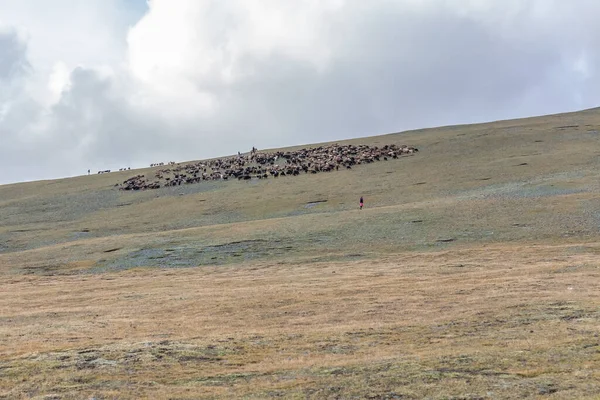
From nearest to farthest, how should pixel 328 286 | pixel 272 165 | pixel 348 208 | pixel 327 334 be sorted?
pixel 327 334 < pixel 328 286 < pixel 348 208 < pixel 272 165

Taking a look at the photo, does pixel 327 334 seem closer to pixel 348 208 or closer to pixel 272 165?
pixel 348 208

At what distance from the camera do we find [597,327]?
2517cm

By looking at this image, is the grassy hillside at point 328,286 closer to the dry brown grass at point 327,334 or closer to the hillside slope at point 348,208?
the dry brown grass at point 327,334

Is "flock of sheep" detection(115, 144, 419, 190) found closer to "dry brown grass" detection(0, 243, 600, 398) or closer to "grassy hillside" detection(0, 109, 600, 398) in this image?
"grassy hillside" detection(0, 109, 600, 398)

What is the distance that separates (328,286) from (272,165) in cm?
8633

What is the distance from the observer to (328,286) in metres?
44.8

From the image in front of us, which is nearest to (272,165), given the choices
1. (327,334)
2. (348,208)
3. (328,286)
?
(348,208)

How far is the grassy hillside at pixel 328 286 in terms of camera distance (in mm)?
21609

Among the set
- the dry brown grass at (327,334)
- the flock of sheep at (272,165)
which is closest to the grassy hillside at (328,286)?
the dry brown grass at (327,334)

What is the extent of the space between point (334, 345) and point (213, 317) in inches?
420

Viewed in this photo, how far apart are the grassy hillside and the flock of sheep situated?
7033 mm

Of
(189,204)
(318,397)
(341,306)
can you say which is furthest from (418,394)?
(189,204)

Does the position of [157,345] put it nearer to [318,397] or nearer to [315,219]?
[318,397]

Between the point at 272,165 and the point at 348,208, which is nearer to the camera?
the point at 348,208
